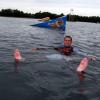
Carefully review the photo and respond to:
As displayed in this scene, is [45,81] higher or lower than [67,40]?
lower

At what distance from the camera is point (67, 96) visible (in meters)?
6.43

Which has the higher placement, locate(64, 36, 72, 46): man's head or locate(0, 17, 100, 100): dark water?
locate(64, 36, 72, 46): man's head

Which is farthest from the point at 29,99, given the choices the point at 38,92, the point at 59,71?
the point at 59,71

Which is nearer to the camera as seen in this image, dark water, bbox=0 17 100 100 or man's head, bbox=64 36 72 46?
dark water, bbox=0 17 100 100

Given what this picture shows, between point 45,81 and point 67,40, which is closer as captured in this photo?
point 45,81

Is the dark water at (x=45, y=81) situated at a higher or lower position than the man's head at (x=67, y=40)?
lower

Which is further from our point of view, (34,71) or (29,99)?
(34,71)

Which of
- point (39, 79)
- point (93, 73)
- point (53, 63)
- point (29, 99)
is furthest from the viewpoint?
point (53, 63)

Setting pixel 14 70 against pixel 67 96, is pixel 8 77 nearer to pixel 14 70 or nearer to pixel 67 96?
pixel 14 70

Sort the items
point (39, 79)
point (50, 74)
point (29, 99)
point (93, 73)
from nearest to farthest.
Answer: point (29, 99) → point (39, 79) → point (50, 74) → point (93, 73)

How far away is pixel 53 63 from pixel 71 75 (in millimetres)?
1643

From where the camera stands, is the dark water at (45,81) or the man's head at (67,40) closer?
the dark water at (45,81)

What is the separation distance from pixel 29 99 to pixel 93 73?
3.42 m

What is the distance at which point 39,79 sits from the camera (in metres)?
7.62
